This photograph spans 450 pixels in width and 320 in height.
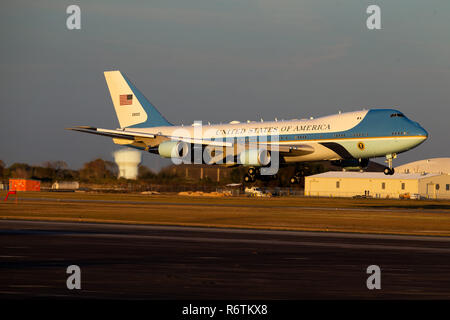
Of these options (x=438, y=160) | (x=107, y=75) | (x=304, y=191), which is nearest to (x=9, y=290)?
(x=107, y=75)

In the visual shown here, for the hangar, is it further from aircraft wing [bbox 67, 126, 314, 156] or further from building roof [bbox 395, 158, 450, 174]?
aircraft wing [bbox 67, 126, 314, 156]

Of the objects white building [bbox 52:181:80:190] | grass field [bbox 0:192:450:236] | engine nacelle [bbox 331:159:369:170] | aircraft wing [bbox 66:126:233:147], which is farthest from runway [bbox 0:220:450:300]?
white building [bbox 52:181:80:190]

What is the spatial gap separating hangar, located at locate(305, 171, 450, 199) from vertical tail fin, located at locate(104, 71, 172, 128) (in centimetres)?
4978

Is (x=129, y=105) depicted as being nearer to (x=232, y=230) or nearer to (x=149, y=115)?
(x=149, y=115)

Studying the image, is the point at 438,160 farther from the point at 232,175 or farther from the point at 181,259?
the point at 181,259

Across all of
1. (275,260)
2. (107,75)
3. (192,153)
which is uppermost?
(107,75)

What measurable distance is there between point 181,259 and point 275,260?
12.4 feet

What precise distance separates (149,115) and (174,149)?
12660 millimetres

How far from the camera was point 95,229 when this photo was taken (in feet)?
132

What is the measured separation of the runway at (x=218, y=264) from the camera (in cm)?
1856

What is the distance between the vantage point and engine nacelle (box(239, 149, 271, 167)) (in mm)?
63938

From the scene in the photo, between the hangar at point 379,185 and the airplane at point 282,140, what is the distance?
51.2m

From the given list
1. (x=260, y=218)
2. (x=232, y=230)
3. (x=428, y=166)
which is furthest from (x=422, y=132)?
(x=428, y=166)

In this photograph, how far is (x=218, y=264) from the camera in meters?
24.4
